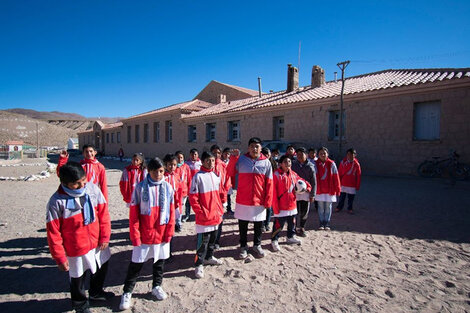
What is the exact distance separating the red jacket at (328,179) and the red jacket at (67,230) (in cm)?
399

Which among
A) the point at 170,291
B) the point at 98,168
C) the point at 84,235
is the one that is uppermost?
the point at 98,168

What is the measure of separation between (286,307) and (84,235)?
215 cm

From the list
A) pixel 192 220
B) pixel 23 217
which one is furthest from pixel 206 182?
pixel 23 217

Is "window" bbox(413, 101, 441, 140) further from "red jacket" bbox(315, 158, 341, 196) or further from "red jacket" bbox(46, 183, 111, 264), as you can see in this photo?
"red jacket" bbox(46, 183, 111, 264)

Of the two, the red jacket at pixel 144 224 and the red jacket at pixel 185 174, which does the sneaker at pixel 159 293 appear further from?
the red jacket at pixel 185 174

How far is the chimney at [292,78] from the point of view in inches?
765

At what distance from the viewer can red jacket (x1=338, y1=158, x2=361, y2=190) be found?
604cm

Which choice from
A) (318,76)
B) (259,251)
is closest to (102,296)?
(259,251)

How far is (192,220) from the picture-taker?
600 cm

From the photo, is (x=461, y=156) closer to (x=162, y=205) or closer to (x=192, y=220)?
(x=192, y=220)

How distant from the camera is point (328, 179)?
516cm

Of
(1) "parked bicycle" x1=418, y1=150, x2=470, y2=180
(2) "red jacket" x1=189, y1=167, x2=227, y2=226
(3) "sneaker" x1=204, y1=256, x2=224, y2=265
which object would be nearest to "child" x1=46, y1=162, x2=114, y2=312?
(2) "red jacket" x1=189, y1=167, x2=227, y2=226

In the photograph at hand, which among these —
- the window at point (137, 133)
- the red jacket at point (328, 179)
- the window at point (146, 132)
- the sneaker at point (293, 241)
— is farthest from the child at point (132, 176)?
the window at point (137, 133)

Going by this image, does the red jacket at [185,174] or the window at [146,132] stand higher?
the window at [146,132]
